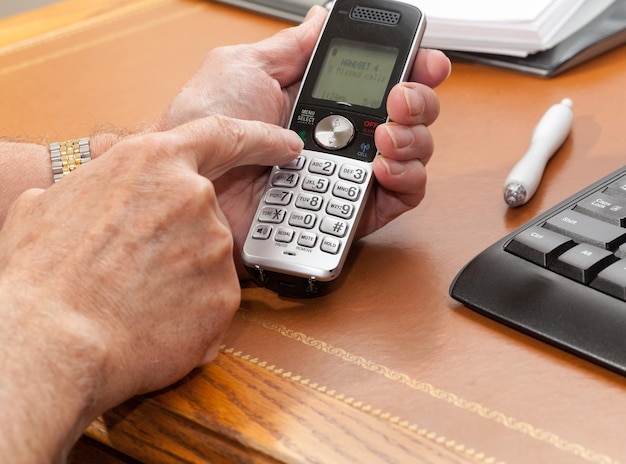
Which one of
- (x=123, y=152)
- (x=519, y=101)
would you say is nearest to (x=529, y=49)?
(x=519, y=101)

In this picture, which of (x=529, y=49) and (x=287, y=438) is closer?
(x=287, y=438)

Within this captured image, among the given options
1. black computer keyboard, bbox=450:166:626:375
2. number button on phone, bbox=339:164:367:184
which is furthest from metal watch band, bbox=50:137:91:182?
black computer keyboard, bbox=450:166:626:375

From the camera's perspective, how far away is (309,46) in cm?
71

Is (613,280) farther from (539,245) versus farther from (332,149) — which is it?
(332,149)

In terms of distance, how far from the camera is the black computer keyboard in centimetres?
51

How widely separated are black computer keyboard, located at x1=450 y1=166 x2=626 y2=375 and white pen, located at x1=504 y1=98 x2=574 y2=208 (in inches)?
2.1

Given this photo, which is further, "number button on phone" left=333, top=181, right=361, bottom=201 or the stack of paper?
the stack of paper

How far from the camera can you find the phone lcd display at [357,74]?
25.3 inches

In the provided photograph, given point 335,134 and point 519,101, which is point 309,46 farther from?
point 519,101

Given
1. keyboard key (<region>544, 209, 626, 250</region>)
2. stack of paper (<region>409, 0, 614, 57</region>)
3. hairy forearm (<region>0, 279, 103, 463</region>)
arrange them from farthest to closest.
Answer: stack of paper (<region>409, 0, 614, 57</region>)
keyboard key (<region>544, 209, 626, 250</region>)
hairy forearm (<region>0, 279, 103, 463</region>)

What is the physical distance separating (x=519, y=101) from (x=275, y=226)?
0.34 metres

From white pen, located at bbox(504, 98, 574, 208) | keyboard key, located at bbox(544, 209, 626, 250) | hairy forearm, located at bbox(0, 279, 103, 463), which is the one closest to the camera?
hairy forearm, located at bbox(0, 279, 103, 463)

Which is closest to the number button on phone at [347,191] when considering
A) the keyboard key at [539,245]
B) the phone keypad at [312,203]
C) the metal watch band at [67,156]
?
the phone keypad at [312,203]

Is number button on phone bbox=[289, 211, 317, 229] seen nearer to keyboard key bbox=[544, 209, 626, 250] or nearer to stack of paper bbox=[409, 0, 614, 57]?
keyboard key bbox=[544, 209, 626, 250]
